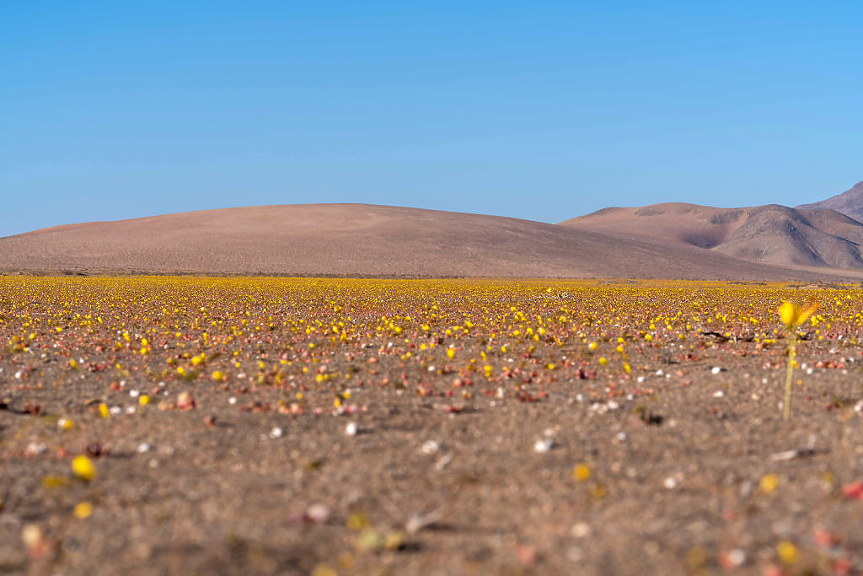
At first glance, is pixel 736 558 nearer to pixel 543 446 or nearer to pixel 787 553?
pixel 787 553

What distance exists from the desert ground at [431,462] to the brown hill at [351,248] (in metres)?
73.3

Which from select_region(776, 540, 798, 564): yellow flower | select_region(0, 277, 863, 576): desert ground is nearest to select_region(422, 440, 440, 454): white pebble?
select_region(0, 277, 863, 576): desert ground

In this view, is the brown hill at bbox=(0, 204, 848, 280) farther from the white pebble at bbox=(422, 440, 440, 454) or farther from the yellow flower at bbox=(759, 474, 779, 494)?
the yellow flower at bbox=(759, 474, 779, 494)

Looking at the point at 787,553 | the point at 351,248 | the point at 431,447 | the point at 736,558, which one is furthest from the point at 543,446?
the point at 351,248

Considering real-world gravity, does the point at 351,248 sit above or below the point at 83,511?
above

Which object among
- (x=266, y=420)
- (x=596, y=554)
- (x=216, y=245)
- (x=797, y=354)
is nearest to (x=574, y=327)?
(x=797, y=354)

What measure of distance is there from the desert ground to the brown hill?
7331 cm

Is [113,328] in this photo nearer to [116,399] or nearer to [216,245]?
[116,399]

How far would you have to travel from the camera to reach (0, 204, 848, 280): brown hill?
90.7 m

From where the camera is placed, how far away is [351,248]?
105250mm

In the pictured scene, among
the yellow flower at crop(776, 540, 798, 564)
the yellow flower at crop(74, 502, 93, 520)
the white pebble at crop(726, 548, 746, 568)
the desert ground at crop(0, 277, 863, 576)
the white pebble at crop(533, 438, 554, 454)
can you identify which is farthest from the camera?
the white pebble at crop(533, 438, 554, 454)

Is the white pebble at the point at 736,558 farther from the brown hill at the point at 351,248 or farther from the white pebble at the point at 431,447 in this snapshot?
the brown hill at the point at 351,248

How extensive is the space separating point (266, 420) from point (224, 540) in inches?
130

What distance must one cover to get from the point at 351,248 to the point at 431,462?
99974 millimetres
